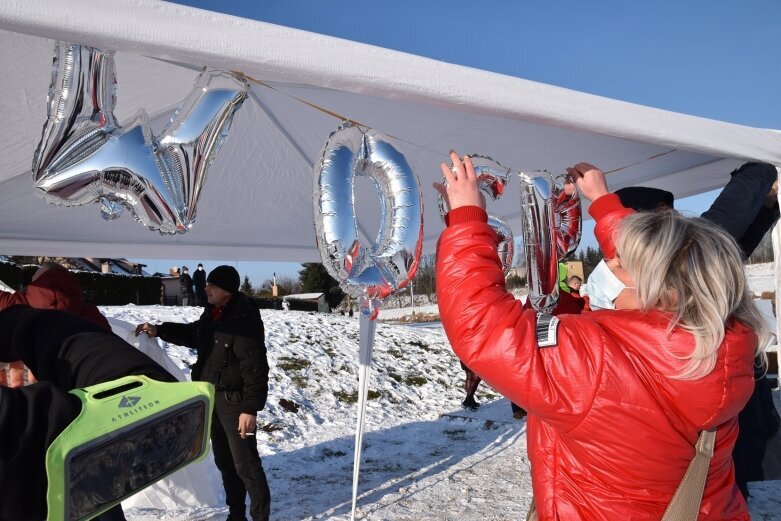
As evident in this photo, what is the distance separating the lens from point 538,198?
1918 millimetres

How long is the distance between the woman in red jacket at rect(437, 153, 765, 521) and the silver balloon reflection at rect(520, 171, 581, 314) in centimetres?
58

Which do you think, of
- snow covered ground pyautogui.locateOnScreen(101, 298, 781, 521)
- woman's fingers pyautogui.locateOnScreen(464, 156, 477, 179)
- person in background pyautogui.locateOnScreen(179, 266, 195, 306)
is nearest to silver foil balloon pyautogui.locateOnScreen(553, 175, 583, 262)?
woman's fingers pyautogui.locateOnScreen(464, 156, 477, 179)

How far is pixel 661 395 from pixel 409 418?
5.91 metres

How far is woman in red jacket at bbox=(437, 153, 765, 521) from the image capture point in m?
1.15

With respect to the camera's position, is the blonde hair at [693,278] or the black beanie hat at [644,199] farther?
the black beanie hat at [644,199]

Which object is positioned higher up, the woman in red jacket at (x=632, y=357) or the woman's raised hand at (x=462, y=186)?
the woman's raised hand at (x=462, y=186)

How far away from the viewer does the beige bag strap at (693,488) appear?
1.21 meters

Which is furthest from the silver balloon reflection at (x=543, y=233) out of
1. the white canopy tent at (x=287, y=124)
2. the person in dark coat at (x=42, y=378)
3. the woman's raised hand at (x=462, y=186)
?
the person in dark coat at (x=42, y=378)

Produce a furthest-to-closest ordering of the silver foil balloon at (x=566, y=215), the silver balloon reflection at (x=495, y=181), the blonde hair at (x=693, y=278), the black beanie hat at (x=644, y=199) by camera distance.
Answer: the black beanie hat at (x=644, y=199) → the silver foil balloon at (x=566, y=215) → the silver balloon reflection at (x=495, y=181) → the blonde hair at (x=693, y=278)

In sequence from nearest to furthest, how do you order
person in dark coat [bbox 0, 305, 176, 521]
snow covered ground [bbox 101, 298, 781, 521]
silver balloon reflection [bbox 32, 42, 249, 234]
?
1. person in dark coat [bbox 0, 305, 176, 521]
2. silver balloon reflection [bbox 32, 42, 249, 234]
3. snow covered ground [bbox 101, 298, 781, 521]

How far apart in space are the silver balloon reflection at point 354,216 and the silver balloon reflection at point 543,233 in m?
0.38

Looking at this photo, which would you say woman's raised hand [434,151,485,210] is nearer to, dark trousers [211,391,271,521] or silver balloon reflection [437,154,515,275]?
silver balloon reflection [437,154,515,275]

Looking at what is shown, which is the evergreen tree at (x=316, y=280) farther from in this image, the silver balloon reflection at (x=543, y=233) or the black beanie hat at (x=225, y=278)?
the silver balloon reflection at (x=543, y=233)

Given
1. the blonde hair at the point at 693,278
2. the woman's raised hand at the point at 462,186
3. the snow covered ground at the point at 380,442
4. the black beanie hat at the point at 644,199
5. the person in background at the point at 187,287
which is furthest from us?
the person in background at the point at 187,287
